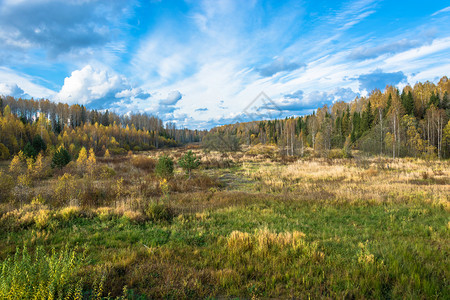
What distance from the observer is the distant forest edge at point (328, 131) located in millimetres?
36062

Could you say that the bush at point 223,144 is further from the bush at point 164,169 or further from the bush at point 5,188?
the bush at point 5,188

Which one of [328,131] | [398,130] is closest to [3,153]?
[328,131]

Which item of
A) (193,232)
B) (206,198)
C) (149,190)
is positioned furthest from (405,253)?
(149,190)

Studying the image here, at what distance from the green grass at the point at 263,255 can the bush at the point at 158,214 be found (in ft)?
1.69

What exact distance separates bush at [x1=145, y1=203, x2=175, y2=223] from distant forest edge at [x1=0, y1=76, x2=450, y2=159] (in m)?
34.3

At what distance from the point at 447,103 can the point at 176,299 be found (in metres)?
64.0

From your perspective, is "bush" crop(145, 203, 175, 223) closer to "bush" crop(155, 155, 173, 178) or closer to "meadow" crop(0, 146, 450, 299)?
"meadow" crop(0, 146, 450, 299)

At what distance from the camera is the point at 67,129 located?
198ft

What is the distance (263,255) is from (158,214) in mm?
4576

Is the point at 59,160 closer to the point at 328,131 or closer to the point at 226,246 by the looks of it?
the point at 226,246

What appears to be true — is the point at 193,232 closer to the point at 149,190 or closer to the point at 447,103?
the point at 149,190

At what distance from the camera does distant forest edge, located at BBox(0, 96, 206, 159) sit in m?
44.0

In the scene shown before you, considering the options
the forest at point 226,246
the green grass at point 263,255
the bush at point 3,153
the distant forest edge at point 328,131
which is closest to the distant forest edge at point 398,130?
the distant forest edge at point 328,131

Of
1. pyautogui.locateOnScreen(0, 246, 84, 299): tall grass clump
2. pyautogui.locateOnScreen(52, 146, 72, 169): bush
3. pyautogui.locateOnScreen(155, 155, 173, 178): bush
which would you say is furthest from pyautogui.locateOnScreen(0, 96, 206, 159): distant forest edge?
pyautogui.locateOnScreen(0, 246, 84, 299): tall grass clump
